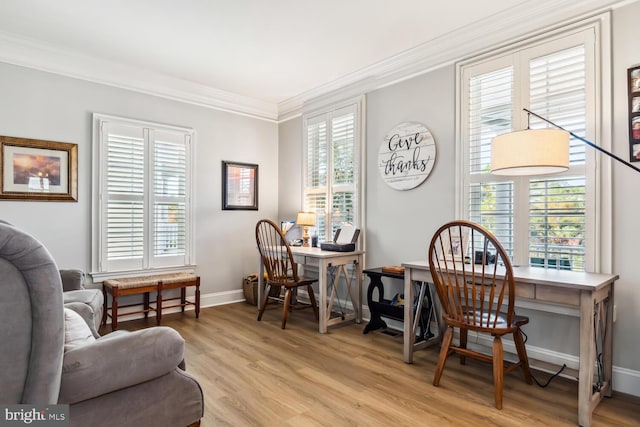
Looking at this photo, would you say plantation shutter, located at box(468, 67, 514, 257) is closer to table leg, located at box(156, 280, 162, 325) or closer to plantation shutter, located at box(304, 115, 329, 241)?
plantation shutter, located at box(304, 115, 329, 241)

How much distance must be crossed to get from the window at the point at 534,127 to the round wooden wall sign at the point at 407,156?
0.36 m

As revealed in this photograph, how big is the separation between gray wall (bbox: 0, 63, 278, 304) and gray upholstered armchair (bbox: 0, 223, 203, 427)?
2495 millimetres

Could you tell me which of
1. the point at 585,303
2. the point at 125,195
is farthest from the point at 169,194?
the point at 585,303

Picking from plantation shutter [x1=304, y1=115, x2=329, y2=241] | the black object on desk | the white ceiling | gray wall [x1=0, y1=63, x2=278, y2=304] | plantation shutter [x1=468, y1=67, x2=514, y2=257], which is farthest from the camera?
plantation shutter [x1=304, y1=115, x2=329, y2=241]

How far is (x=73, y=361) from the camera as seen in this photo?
4.19 ft

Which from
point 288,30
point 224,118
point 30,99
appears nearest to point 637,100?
point 288,30

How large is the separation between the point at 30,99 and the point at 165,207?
1.56m

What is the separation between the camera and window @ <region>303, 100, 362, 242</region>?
414 centimetres

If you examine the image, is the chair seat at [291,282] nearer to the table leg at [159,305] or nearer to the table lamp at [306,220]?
the table lamp at [306,220]

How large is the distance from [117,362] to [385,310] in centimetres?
250

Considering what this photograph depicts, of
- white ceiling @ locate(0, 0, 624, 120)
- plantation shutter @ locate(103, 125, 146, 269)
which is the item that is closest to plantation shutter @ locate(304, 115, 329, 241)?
white ceiling @ locate(0, 0, 624, 120)

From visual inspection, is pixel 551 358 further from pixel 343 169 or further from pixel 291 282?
pixel 343 169

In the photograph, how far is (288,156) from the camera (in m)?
5.12

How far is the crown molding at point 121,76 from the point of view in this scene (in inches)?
134
